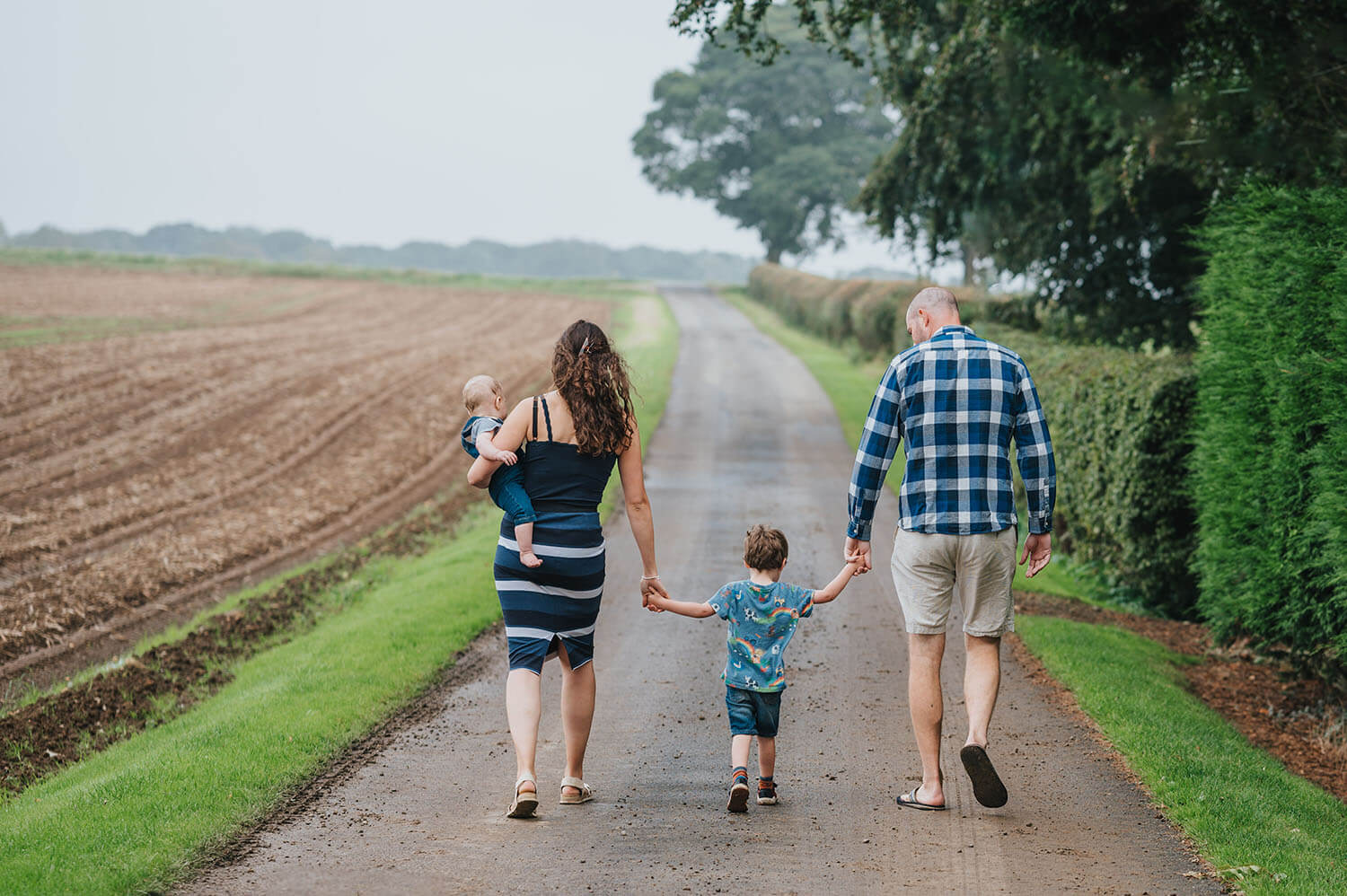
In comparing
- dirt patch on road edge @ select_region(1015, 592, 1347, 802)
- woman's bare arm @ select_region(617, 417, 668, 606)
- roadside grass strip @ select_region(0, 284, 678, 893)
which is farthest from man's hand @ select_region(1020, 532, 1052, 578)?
dirt patch on road edge @ select_region(1015, 592, 1347, 802)

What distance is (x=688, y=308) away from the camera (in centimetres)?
5597

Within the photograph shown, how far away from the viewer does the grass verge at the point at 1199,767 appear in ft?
16.1

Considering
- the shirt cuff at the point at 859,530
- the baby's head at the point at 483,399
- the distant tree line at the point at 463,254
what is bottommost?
the shirt cuff at the point at 859,530

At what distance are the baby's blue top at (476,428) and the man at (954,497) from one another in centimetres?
165

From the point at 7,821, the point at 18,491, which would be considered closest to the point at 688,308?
the point at 18,491

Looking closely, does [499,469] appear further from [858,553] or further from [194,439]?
[194,439]

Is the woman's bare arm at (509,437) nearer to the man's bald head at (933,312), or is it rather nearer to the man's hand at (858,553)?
the man's hand at (858,553)

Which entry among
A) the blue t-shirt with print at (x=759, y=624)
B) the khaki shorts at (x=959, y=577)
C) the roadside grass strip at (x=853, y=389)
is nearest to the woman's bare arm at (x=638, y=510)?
the blue t-shirt with print at (x=759, y=624)

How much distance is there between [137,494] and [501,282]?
177ft

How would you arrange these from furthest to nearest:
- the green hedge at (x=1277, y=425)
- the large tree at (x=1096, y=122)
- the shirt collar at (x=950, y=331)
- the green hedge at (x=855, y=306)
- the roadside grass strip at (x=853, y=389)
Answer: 1. the green hedge at (x=855, y=306)
2. the roadside grass strip at (x=853, y=389)
3. the large tree at (x=1096, y=122)
4. the green hedge at (x=1277, y=425)
5. the shirt collar at (x=950, y=331)

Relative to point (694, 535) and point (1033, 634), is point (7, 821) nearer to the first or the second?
point (1033, 634)

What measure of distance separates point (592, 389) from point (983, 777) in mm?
2444

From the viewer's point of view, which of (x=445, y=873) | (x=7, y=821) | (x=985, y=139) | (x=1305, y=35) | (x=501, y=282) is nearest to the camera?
(x=445, y=873)

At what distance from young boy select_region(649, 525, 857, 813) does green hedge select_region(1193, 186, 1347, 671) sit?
3.48 metres
